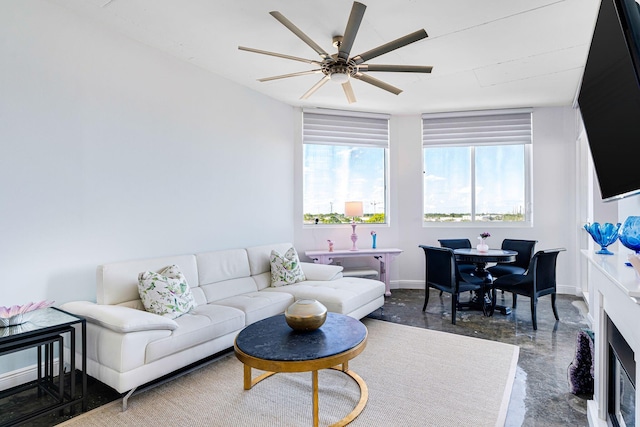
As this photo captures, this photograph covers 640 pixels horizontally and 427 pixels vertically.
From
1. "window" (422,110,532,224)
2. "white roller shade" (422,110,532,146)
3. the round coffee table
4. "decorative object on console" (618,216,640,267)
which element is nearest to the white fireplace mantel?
"decorative object on console" (618,216,640,267)

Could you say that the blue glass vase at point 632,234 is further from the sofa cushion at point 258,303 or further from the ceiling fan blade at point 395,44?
the sofa cushion at point 258,303

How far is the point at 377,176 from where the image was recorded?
5.66m

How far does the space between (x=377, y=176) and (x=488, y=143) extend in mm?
1730

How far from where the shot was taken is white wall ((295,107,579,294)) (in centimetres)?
505

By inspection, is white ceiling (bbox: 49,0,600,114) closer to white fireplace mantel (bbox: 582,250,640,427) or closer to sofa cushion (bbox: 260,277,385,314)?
white fireplace mantel (bbox: 582,250,640,427)

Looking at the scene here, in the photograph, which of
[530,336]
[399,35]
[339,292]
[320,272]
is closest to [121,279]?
[339,292]

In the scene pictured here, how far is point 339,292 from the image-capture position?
3459 mm

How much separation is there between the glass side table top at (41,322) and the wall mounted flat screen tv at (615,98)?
297 centimetres

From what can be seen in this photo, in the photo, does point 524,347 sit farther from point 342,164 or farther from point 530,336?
point 342,164

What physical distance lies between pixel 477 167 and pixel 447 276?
7.82 ft

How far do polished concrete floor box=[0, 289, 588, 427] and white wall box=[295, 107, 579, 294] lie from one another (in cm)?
52

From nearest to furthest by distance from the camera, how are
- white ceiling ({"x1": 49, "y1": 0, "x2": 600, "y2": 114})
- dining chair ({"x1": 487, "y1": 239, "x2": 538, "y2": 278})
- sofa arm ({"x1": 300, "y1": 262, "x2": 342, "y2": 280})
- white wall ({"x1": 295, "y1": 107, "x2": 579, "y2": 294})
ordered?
white ceiling ({"x1": 49, "y1": 0, "x2": 600, "y2": 114}), sofa arm ({"x1": 300, "y1": 262, "x2": 342, "y2": 280}), dining chair ({"x1": 487, "y1": 239, "x2": 538, "y2": 278}), white wall ({"x1": 295, "y1": 107, "x2": 579, "y2": 294})

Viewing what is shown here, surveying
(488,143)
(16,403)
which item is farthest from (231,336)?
(488,143)

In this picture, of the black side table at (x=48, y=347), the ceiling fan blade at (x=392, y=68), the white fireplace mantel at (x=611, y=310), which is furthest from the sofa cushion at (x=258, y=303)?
the white fireplace mantel at (x=611, y=310)
